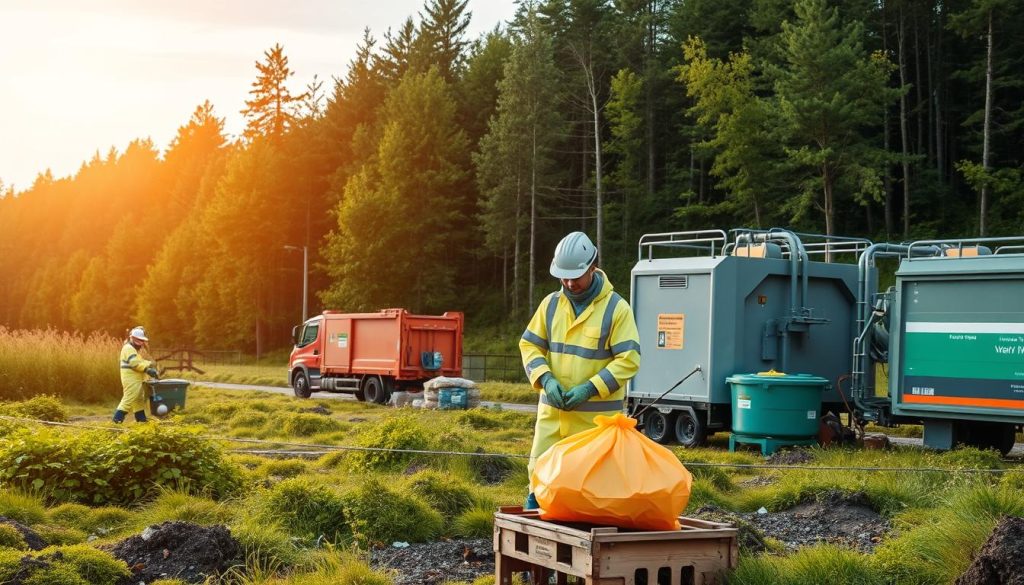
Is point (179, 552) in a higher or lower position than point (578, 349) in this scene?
lower

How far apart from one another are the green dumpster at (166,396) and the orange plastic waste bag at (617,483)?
580 inches

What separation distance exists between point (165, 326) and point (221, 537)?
72.5 meters

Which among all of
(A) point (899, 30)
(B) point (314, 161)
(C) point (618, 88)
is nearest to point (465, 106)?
(B) point (314, 161)

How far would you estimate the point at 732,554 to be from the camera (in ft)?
20.6

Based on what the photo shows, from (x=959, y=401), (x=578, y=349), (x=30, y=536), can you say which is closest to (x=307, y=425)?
(x=959, y=401)

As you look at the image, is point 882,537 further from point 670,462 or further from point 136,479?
point 136,479

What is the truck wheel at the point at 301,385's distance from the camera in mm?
33500

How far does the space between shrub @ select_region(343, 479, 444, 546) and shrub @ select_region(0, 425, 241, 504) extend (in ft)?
6.47

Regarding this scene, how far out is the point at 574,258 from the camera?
6.96m

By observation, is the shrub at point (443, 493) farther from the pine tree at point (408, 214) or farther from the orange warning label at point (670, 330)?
the pine tree at point (408, 214)

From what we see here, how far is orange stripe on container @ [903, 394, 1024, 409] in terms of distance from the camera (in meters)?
14.4

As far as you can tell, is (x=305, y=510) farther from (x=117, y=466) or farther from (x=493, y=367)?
(x=493, y=367)

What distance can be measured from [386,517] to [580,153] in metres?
49.4

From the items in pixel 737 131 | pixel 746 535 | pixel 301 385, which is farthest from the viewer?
pixel 737 131
